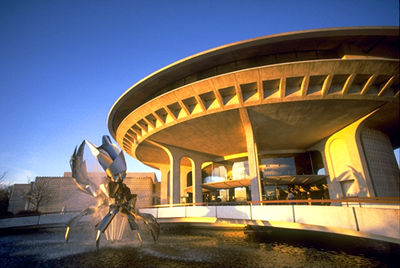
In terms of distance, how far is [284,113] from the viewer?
16.0 meters

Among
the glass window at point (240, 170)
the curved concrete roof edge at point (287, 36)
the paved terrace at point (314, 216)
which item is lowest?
the paved terrace at point (314, 216)

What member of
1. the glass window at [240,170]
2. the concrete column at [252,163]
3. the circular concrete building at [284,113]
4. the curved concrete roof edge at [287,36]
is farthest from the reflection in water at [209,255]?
the glass window at [240,170]

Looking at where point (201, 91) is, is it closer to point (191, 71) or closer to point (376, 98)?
point (191, 71)

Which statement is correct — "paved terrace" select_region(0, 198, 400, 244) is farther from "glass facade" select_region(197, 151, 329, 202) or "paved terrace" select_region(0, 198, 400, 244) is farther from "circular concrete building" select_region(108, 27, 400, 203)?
"glass facade" select_region(197, 151, 329, 202)

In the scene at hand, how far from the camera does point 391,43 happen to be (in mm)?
13758

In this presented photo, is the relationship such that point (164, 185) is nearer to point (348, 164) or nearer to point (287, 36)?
point (348, 164)

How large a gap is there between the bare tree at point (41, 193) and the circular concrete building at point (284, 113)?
17.9 meters

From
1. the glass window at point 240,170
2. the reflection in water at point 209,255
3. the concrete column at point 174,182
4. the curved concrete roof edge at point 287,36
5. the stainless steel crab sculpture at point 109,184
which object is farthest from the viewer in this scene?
the glass window at point 240,170

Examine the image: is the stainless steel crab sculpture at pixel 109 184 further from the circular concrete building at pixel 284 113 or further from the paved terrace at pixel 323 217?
the circular concrete building at pixel 284 113

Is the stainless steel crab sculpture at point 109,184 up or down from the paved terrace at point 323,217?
up

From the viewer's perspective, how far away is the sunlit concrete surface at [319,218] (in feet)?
21.6

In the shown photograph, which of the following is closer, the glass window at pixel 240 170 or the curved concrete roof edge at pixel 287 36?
the curved concrete roof edge at pixel 287 36

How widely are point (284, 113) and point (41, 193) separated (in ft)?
118

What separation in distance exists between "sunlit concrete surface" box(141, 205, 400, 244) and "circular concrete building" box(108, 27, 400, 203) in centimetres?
480
